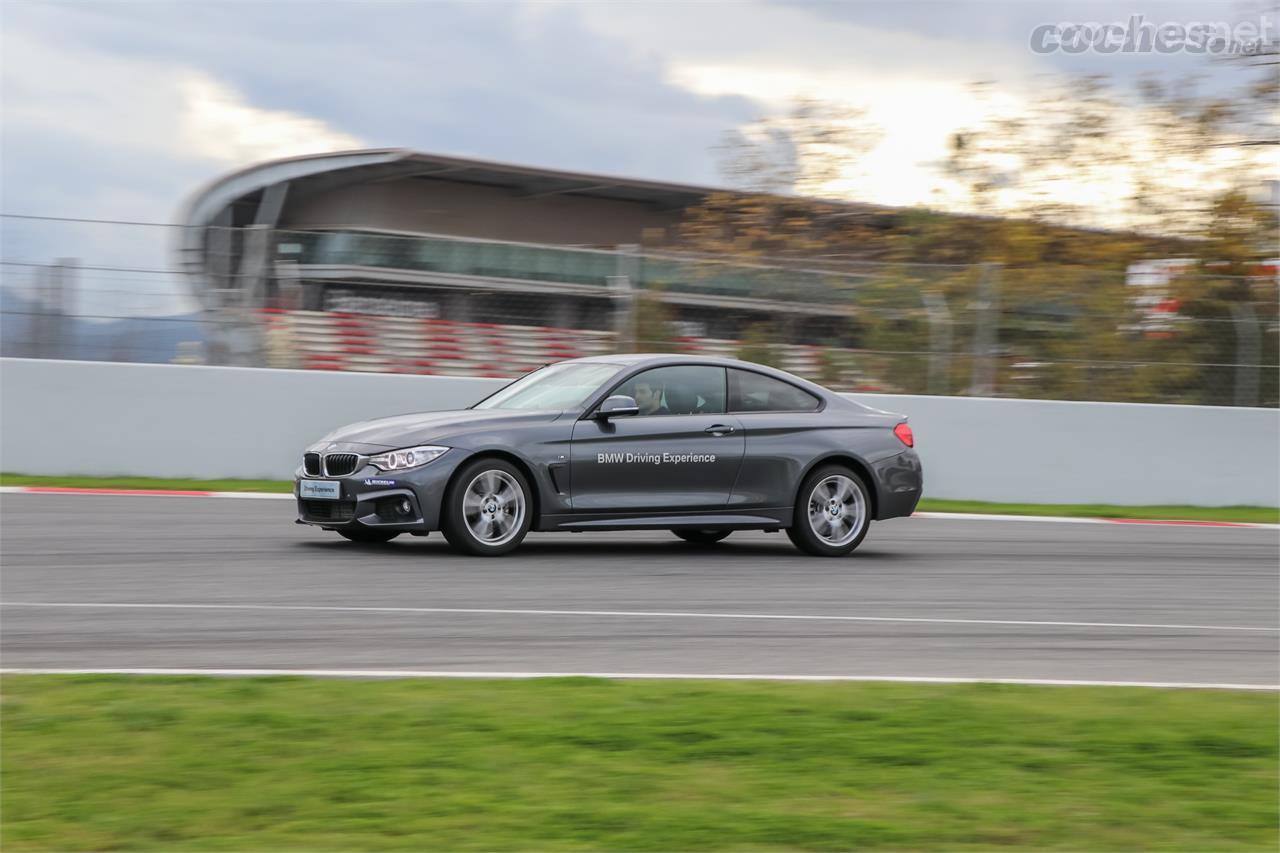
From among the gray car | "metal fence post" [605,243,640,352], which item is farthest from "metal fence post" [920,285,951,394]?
the gray car

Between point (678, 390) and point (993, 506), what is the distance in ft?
23.6

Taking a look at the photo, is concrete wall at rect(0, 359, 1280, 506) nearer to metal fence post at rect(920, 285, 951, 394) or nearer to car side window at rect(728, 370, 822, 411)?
metal fence post at rect(920, 285, 951, 394)

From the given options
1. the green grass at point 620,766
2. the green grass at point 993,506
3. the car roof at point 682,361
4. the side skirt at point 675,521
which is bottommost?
the green grass at point 620,766

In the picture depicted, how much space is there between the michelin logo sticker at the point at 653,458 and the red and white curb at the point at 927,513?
5.02m

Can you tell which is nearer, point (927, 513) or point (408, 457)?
point (408, 457)

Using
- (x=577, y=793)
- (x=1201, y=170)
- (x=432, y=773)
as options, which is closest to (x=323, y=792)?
(x=432, y=773)

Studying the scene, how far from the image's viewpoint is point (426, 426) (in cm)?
1032

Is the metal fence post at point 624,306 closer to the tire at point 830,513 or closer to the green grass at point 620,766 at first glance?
the tire at point 830,513

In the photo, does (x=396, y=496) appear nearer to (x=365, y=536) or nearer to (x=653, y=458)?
(x=365, y=536)

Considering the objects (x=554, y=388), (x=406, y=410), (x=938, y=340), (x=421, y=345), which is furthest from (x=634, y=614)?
(x=938, y=340)

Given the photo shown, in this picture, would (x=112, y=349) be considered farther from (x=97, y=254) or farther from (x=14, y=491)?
(x=14, y=491)

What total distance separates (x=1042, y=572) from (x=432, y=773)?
7.22m

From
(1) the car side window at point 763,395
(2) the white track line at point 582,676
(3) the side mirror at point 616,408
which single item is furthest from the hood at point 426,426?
(2) the white track line at point 582,676

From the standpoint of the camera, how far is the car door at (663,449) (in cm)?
1062
